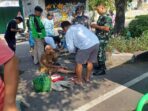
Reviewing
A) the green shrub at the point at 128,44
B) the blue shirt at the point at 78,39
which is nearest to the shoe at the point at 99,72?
the blue shirt at the point at 78,39

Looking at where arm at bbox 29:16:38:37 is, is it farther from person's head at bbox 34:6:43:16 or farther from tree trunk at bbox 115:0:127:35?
tree trunk at bbox 115:0:127:35

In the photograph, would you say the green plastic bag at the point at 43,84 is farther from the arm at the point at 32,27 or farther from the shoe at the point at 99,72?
the arm at the point at 32,27

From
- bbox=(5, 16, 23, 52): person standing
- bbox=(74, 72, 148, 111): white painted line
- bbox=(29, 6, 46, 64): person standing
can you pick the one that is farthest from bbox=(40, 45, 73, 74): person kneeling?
bbox=(74, 72, 148, 111): white painted line

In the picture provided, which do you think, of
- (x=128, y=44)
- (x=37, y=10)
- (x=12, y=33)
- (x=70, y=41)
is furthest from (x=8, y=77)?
(x=128, y=44)

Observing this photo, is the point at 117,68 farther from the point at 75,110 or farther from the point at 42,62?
the point at 75,110

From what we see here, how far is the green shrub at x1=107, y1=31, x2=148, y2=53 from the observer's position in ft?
34.3

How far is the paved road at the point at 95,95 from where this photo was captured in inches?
244

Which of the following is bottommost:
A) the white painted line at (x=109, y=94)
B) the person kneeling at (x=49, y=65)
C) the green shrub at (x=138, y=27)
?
the white painted line at (x=109, y=94)

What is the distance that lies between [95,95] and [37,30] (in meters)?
3.45

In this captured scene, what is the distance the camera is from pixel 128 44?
417 inches

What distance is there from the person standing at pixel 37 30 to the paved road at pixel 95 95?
3.80 feet

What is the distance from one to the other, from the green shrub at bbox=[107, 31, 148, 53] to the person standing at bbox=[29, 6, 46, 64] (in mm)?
1879

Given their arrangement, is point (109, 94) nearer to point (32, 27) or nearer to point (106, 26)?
point (106, 26)

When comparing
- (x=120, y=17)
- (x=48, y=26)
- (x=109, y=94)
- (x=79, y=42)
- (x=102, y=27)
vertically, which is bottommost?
(x=109, y=94)
